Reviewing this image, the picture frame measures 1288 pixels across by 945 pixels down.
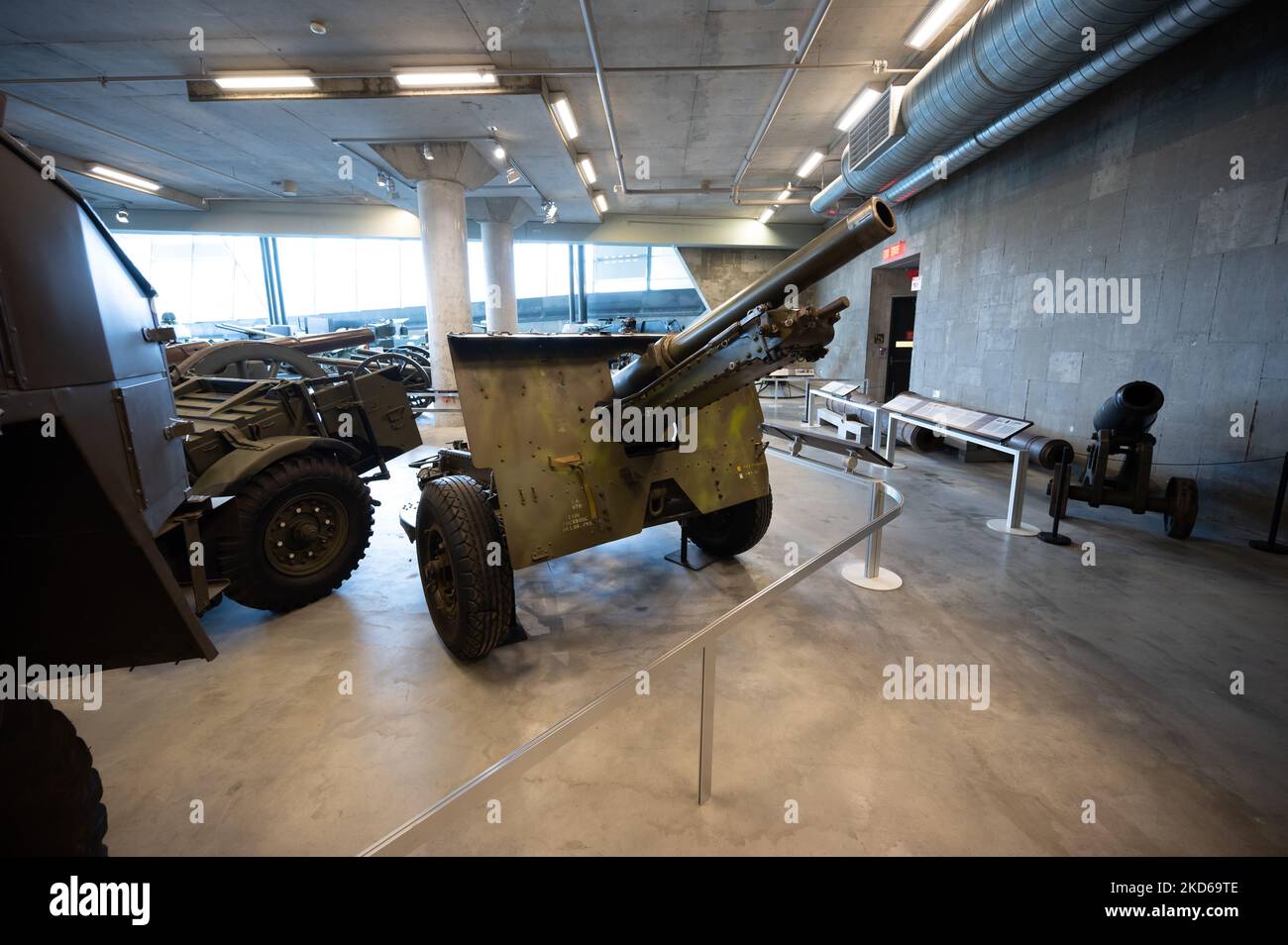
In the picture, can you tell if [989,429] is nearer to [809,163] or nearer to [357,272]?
[809,163]

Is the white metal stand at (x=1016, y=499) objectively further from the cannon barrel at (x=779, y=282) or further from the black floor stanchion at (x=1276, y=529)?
the cannon barrel at (x=779, y=282)

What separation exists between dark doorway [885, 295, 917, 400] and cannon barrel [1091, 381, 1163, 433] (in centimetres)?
1009

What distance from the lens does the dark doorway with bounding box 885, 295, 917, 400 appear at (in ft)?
49.3

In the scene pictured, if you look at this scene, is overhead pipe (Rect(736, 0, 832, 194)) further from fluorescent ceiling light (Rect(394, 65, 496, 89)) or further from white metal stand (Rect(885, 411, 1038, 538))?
white metal stand (Rect(885, 411, 1038, 538))

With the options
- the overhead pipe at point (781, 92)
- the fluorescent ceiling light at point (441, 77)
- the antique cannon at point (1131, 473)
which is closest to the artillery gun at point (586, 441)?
the antique cannon at point (1131, 473)

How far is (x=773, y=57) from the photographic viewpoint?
805cm

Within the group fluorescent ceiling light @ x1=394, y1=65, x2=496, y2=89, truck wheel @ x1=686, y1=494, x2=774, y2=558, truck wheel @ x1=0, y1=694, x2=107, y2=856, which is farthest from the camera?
fluorescent ceiling light @ x1=394, y1=65, x2=496, y2=89

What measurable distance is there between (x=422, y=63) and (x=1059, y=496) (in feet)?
31.0

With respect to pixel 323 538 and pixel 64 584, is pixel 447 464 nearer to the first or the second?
pixel 323 538

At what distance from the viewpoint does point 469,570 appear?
3008 millimetres

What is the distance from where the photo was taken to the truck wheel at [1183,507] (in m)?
5.09

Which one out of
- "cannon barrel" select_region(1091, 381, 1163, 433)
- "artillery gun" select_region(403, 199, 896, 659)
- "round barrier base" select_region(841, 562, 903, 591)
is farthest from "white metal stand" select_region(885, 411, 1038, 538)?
"artillery gun" select_region(403, 199, 896, 659)
